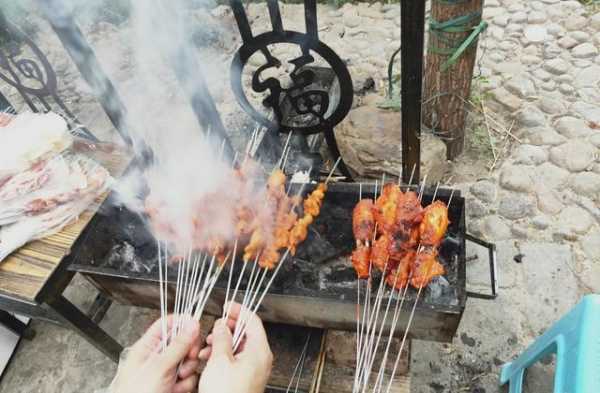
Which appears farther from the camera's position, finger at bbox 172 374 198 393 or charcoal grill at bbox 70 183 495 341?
charcoal grill at bbox 70 183 495 341

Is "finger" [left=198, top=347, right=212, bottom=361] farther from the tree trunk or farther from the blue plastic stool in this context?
the tree trunk

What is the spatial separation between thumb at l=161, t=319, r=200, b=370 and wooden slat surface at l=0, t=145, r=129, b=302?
4.58 feet

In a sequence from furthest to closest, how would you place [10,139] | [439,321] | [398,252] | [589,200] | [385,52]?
[385,52]
[589,200]
[10,139]
[398,252]
[439,321]

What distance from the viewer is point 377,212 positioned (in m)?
3.02

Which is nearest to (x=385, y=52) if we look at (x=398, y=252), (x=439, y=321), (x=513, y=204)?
(x=513, y=204)

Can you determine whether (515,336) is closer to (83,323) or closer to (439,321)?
(439,321)

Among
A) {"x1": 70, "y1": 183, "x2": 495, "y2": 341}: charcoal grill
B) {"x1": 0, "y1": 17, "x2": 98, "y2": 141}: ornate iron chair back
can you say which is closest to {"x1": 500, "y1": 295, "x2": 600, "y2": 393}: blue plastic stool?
{"x1": 70, "y1": 183, "x2": 495, "y2": 341}: charcoal grill

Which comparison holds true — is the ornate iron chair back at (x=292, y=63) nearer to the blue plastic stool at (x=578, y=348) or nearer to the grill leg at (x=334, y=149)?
the grill leg at (x=334, y=149)

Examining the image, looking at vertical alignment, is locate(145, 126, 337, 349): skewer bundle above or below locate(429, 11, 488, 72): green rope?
below

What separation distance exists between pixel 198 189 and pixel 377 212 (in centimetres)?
151

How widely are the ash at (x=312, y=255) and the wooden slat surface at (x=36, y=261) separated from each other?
158 mm

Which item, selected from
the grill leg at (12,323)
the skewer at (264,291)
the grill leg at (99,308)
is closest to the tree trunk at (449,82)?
the skewer at (264,291)

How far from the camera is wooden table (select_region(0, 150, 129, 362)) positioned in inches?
115

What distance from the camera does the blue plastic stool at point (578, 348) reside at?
212 centimetres
